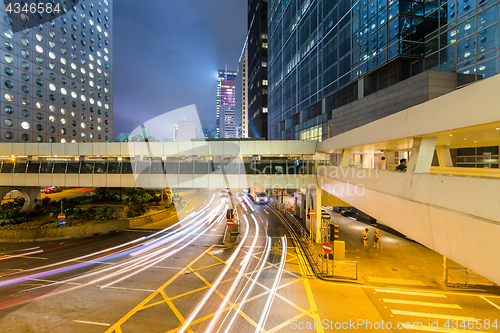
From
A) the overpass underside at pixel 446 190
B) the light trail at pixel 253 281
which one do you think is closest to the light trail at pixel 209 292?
the light trail at pixel 253 281

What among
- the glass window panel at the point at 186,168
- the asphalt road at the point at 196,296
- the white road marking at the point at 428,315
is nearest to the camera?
the asphalt road at the point at 196,296

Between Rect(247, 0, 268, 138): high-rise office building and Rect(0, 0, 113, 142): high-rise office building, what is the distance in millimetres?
46418

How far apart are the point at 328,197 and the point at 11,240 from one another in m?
26.9

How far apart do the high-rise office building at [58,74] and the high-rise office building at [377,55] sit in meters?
49.5

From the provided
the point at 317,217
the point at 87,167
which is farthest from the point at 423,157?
the point at 87,167

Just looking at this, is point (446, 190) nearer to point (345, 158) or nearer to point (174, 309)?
point (345, 158)

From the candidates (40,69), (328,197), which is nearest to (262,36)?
(40,69)

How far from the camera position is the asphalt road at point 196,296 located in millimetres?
7949

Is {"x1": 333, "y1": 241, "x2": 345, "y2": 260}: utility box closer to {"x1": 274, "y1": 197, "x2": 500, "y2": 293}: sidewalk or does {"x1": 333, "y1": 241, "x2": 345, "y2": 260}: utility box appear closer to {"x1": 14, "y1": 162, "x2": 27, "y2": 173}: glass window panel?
{"x1": 274, "y1": 197, "x2": 500, "y2": 293}: sidewalk

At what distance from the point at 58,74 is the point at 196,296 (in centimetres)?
5909

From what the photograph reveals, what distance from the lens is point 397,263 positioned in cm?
1302

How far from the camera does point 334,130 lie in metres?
26.7

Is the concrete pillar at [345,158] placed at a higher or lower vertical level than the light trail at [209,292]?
higher

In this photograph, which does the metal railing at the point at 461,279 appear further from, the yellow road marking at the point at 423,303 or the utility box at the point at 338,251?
the utility box at the point at 338,251
